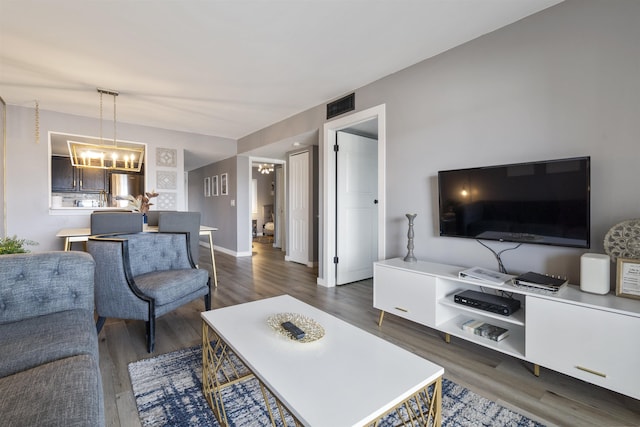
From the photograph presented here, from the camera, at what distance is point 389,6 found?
6.50 ft

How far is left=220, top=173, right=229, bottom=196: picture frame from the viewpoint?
21.2 ft

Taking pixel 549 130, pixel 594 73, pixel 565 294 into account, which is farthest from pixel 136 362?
pixel 594 73

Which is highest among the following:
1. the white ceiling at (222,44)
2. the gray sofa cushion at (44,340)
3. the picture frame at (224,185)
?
the white ceiling at (222,44)

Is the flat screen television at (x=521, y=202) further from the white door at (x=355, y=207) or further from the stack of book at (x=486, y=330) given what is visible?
the white door at (x=355, y=207)

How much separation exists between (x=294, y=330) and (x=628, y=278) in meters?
1.82

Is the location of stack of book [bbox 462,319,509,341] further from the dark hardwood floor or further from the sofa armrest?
the sofa armrest

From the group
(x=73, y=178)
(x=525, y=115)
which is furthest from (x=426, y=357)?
(x=73, y=178)

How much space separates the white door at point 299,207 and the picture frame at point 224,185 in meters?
1.75

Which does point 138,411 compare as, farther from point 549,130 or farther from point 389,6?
point 549,130

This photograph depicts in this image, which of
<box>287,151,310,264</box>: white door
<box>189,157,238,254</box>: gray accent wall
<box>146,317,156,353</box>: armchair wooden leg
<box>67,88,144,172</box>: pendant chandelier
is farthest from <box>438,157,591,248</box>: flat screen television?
<box>189,157,238,254</box>: gray accent wall

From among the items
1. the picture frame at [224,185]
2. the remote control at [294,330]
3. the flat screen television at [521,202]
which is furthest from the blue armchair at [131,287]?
the picture frame at [224,185]

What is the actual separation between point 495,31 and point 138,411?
3.40 metres

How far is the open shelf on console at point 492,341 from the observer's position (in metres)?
1.83

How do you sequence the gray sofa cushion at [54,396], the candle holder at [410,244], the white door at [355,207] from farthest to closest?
the white door at [355,207] → the candle holder at [410,244] → the gray sofa cushion at [54,396]
